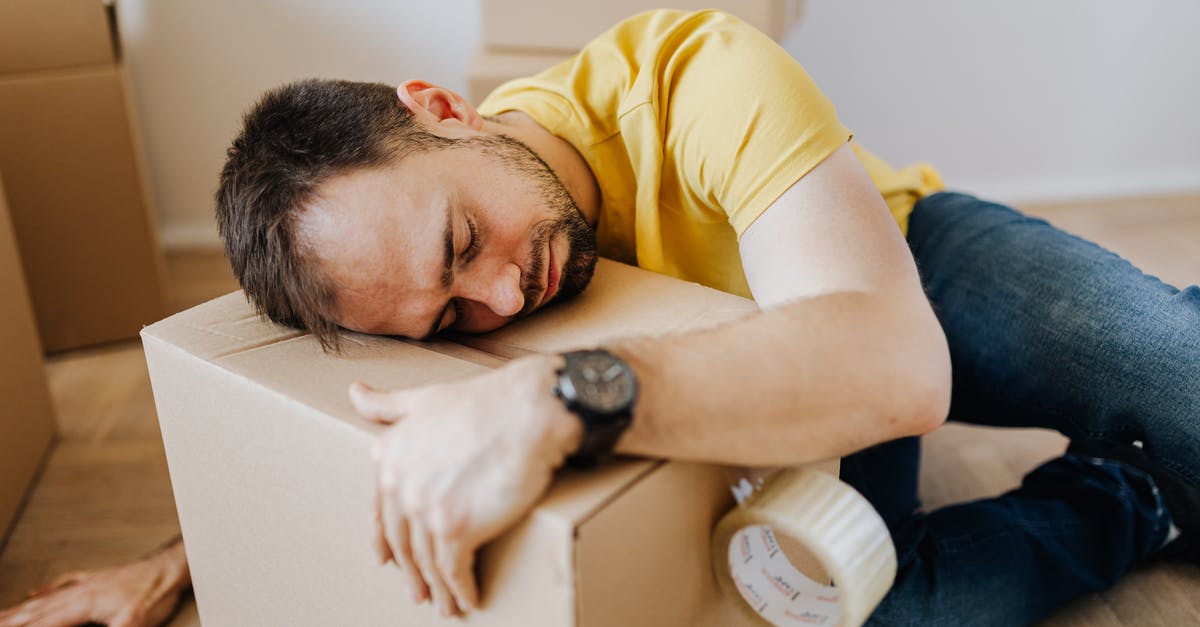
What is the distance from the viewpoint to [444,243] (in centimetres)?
77

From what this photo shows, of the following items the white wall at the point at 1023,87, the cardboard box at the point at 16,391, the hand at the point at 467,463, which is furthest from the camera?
the white wall at the point at 1023,87

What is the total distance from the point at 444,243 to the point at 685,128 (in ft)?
0.89

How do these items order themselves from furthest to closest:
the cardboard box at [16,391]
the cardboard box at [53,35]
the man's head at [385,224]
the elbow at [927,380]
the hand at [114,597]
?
the cardboard box at [53,35] → the cardboard box at [16,391] → the hand at [114,597] → the man's head at [385,224] → the elbow at [927,380]

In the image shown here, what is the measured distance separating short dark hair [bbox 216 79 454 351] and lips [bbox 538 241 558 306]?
0.46 feet

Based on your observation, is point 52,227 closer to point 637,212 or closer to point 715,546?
point 637,212

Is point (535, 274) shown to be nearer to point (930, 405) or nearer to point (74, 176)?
point (930, 405)

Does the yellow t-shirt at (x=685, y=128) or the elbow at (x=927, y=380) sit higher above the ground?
the yellow t-shirt at (x=685, y=128)

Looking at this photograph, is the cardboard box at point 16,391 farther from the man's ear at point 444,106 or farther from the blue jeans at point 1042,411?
the blue jeans at point 1042,411

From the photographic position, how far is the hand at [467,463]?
535mm

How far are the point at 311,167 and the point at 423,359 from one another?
194 mm

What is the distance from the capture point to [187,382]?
0.75 meters

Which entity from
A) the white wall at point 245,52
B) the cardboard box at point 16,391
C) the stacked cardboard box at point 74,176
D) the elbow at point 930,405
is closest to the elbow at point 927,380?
the elbow at point 930,405

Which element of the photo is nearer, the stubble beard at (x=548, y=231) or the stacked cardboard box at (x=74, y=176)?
the stubble beard at (x=548, y=231)

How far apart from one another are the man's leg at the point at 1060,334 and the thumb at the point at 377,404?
0.74 m
